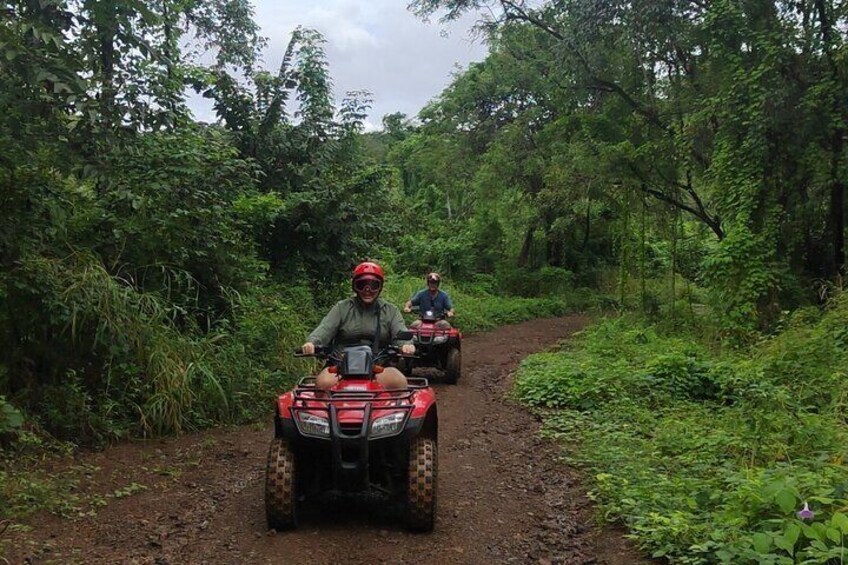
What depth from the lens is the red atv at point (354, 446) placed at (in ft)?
13.8

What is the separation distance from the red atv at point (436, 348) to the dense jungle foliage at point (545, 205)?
1123 millimetres

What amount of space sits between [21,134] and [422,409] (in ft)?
12.5

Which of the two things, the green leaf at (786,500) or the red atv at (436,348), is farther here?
the red atv at (436,348)

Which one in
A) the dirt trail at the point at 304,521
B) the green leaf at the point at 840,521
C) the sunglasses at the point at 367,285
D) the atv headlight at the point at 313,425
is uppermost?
the sunglasses at the point at 367,285

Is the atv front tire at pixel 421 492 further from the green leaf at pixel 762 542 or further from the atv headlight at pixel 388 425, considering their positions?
the green leaf at pixel 762 542

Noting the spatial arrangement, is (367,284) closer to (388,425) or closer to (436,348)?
(388,425)

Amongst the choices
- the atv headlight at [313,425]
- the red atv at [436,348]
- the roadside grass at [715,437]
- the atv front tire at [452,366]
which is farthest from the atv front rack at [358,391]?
the atv front tire at [452,366]

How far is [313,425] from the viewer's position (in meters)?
4.23

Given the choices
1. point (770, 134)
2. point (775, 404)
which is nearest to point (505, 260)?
point (770, 134)

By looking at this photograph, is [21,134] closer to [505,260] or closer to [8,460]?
[8,460]

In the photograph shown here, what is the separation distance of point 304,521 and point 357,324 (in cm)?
154

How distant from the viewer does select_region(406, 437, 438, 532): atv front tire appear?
4293mm

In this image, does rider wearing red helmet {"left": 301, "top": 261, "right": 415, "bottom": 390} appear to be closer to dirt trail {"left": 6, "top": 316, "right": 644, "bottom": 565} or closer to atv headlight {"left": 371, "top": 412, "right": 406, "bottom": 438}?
atv headlight {"left": 371, "top": 412, "right": 406, "bottom": 438}

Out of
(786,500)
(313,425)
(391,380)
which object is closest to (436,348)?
(391,380)
